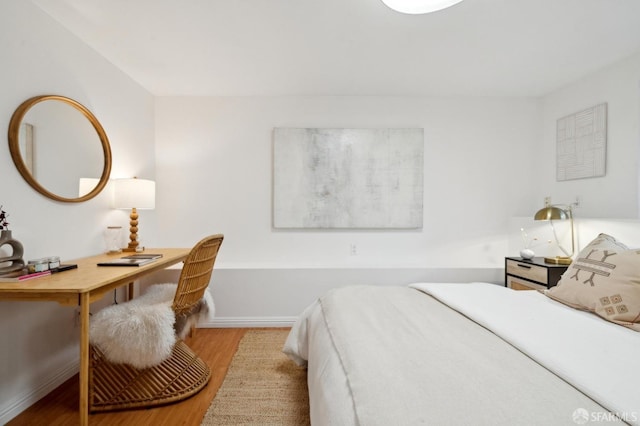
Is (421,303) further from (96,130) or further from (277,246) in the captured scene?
(96,130)

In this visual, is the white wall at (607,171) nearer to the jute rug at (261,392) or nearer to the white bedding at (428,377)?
the white bedding at (428,377)

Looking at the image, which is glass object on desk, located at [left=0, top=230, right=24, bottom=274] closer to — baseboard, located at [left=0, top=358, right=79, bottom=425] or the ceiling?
baseboard, located at [left=0, top=358, right=79, bottom=425]

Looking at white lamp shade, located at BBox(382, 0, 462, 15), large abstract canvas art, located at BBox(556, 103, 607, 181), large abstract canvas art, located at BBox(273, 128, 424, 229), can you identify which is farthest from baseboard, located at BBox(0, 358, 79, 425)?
large abstract canvas art, located at BBox(556, 103, 607, 181)

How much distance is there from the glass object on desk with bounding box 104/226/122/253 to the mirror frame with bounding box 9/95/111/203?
0.30m

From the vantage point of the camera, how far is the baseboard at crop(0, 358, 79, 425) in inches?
67.1

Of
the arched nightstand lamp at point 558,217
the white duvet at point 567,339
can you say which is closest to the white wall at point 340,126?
the arched nightstand lamp at point 558,217

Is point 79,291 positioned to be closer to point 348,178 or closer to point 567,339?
point 567,339

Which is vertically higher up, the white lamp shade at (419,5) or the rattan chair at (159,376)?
the white lamp shade at (419,5)

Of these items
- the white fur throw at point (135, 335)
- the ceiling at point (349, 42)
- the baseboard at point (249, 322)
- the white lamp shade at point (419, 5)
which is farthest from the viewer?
the baseboard at point (249, 322)

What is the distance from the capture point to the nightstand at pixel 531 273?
251cm

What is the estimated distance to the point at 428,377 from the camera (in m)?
0.93

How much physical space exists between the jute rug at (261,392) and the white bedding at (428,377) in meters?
0.57

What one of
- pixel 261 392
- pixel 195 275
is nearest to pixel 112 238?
pixel 195 275

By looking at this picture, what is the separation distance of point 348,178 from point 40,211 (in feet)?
8.32
